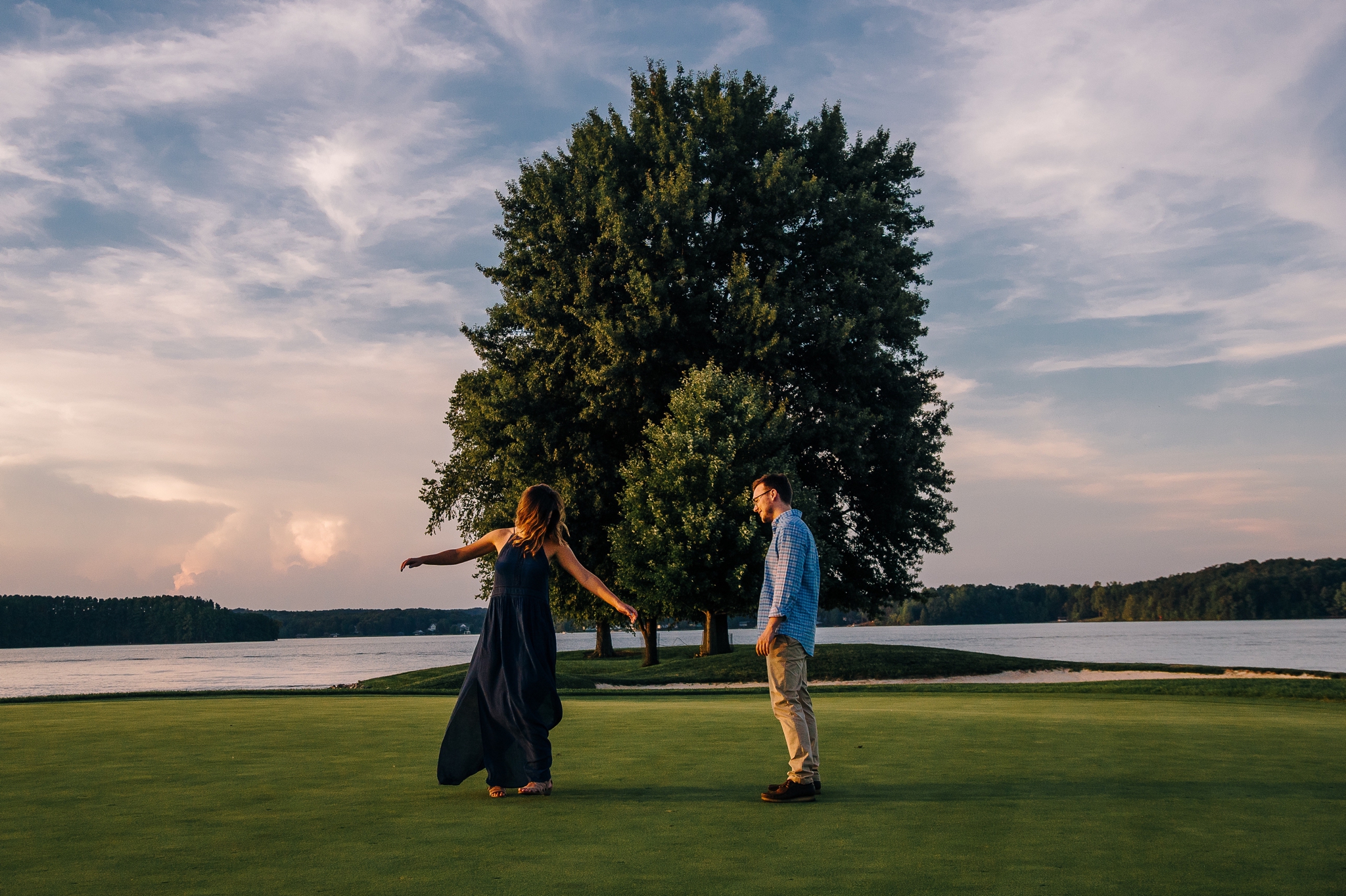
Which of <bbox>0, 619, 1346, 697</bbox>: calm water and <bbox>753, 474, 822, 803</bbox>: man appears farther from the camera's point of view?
<bbox>0, 619, 1346, 697</bbox>: calm water

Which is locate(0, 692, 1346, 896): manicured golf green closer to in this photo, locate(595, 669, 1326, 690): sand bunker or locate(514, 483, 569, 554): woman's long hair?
locate(514, 483, 569, 554): woman's long hair

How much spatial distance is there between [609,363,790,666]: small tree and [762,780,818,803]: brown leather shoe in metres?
20.7

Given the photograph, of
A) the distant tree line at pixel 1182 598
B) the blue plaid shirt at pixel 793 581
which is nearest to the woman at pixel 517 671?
the blue plaid shirt at pixel 793 581

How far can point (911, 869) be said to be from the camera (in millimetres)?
5191

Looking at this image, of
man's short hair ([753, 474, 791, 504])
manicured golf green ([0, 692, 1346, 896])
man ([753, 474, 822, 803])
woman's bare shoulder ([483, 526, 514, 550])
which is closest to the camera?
manicured golf green ([0, 692, 1346, 896])

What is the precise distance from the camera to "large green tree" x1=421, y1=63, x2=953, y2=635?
1281 inches

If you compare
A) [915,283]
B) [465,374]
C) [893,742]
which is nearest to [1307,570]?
[915,283]

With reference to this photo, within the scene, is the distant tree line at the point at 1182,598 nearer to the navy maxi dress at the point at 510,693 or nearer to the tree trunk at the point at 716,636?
the tree trunk at the point at 716,636

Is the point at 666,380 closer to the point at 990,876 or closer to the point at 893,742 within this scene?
the point at 893,742

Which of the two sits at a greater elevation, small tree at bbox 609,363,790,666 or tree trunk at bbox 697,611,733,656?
small tree at bbox 609,363,790,666

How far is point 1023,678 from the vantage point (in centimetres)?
3098

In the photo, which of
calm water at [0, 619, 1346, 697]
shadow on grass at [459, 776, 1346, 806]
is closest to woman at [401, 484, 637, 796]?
shadow on grass at [459, 776, 1346, 806]

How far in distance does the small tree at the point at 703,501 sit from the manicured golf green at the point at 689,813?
16.8m

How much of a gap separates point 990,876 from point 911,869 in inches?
15.1
